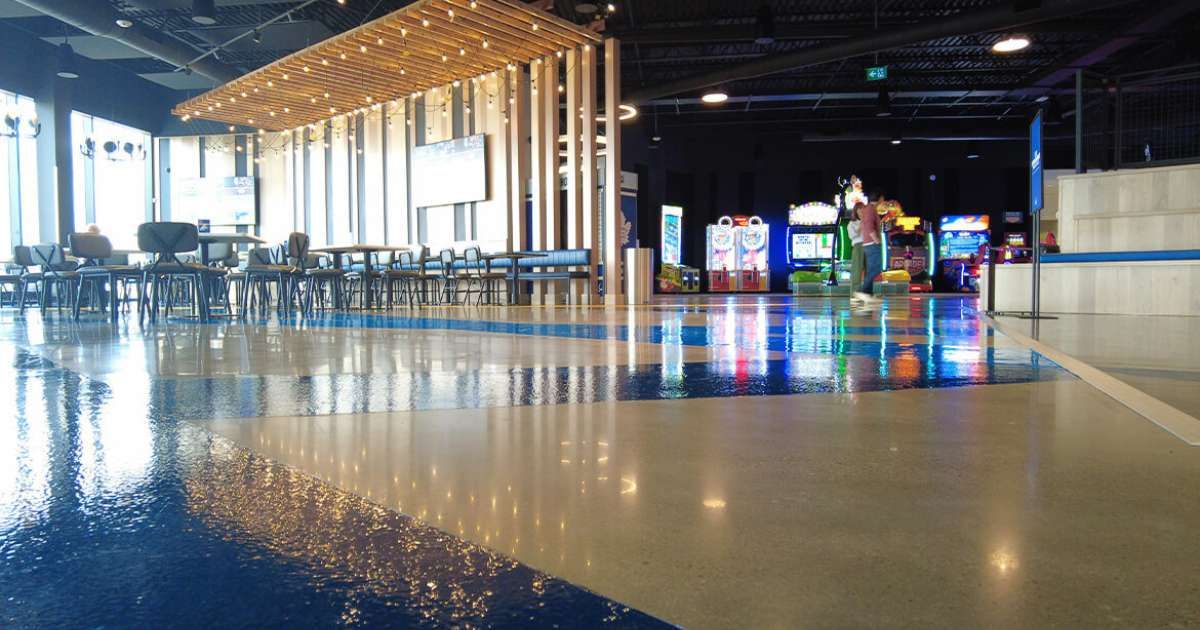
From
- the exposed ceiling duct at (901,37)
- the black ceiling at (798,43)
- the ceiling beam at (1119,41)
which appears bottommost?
the exposed ceiling duct at (901,37)

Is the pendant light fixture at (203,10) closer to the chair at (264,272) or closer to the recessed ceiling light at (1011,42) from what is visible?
the chair at (264,272)

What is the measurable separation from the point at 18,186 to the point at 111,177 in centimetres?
245

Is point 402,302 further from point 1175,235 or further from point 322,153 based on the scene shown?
point 1175,235

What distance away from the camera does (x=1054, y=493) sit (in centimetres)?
116

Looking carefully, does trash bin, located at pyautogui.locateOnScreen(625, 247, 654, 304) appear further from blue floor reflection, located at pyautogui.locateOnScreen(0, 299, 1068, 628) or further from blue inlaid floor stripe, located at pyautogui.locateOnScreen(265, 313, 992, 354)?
blue floor reflection, located at pyautogui.locateOnScreen(0, 299, 1068, 628)

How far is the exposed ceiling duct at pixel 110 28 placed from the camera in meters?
10.3

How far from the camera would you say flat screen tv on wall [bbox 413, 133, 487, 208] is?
A: 13219 millimetres

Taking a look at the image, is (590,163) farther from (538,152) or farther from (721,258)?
(721,258)

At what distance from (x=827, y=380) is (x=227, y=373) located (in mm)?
2236

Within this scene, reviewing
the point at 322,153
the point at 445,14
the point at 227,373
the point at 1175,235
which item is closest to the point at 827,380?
the point at 227,373

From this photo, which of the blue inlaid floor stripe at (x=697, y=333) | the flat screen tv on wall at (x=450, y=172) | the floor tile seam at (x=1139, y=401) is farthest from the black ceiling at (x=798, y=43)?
the floor tile seam at (x=1139, y=401)

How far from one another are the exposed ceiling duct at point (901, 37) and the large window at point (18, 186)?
1170 cm

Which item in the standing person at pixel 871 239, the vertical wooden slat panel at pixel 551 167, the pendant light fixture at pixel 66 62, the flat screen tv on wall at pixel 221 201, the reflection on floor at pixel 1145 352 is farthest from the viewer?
the flat screen tv on wall at pixel 221 201

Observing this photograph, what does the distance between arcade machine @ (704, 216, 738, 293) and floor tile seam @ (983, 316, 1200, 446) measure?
17388 mm
